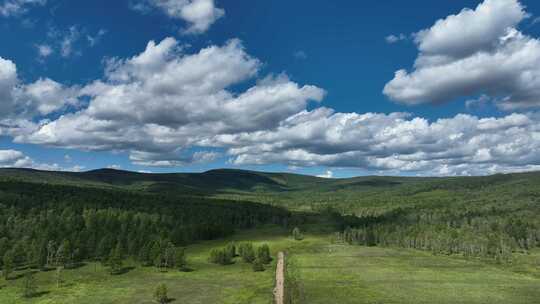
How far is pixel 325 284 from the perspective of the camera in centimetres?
13425

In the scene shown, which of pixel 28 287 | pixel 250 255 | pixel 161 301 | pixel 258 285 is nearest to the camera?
pixel 161 301

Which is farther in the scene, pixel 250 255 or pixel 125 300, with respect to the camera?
pixel 250 255

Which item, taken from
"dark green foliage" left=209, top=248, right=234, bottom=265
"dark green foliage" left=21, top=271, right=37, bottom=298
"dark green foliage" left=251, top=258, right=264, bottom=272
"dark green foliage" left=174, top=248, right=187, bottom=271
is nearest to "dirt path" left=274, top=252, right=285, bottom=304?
"dark green foliage" left=251, top=258, right=264, bottom=272

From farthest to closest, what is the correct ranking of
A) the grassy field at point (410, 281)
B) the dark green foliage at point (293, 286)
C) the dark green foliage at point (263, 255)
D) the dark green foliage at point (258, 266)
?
the dark green foliage at point (263, 255)
the dark green foliage at point (258, 266)
the grassy field at point (410, 281)
the dark green foliage at point (293, 286)

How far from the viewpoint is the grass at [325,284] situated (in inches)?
4564

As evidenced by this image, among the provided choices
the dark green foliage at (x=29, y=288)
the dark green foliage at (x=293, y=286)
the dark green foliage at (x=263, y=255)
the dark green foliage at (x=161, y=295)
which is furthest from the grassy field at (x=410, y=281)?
the dark green foliage at (x=29, y=288)

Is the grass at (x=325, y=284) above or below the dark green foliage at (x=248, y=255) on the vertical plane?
below

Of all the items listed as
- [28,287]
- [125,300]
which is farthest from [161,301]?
[28,287]

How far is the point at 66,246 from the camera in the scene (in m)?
166

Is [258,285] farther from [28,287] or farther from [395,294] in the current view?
[28,287]

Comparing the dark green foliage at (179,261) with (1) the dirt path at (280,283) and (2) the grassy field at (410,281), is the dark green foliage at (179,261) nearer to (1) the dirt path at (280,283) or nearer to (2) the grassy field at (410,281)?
(1) the dirt path at (280,283)

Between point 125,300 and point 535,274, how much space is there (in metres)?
159

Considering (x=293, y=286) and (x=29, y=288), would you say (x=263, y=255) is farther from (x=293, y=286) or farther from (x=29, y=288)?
(x=29, y=288)

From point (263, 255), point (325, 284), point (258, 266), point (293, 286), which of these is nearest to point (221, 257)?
point (263, 255)
